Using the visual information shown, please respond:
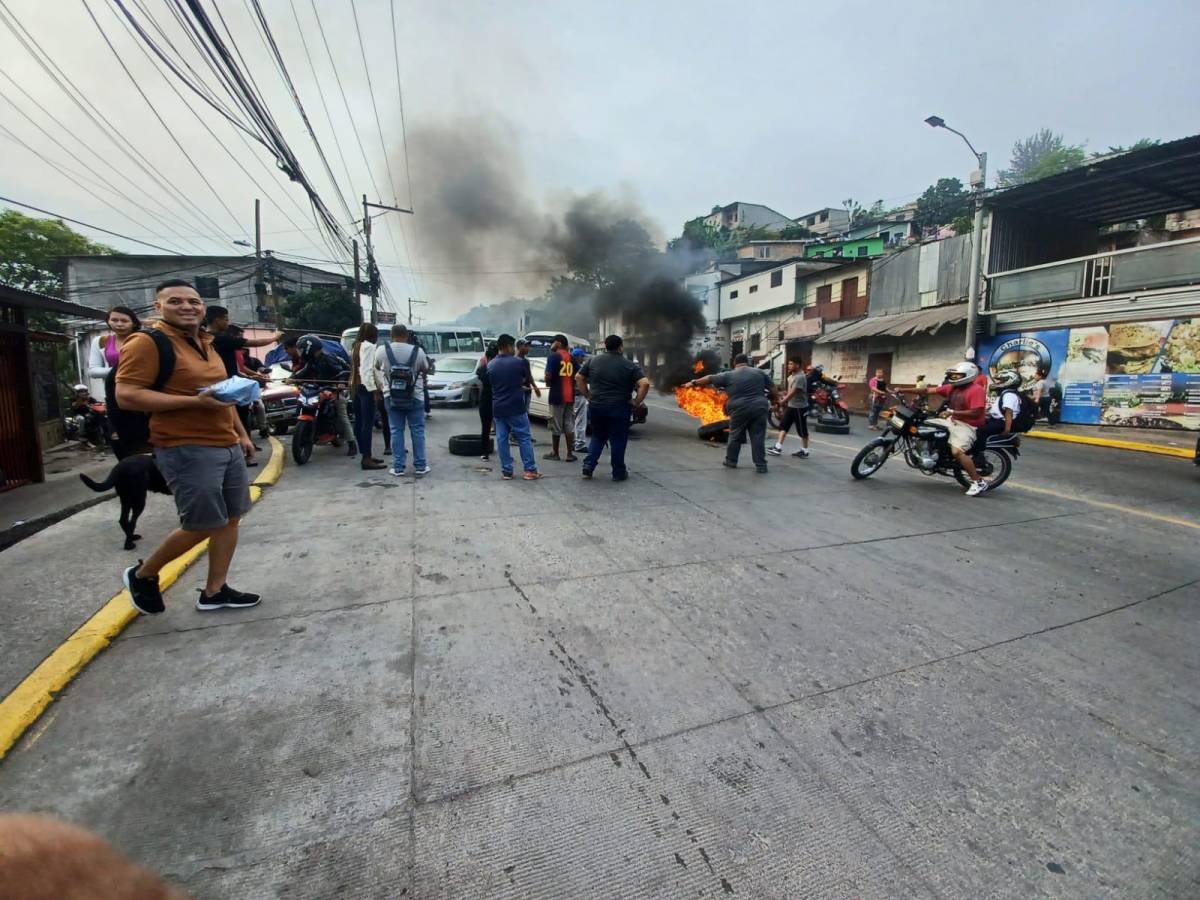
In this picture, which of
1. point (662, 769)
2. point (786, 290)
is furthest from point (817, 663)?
point (786, 290)

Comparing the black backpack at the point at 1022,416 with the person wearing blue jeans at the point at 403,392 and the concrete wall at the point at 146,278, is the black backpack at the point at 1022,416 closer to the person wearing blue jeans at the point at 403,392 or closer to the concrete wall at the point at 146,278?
the person wearing blue jeans at the point at 403,392

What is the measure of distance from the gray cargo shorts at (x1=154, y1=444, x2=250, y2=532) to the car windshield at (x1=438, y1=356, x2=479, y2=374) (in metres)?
11.3

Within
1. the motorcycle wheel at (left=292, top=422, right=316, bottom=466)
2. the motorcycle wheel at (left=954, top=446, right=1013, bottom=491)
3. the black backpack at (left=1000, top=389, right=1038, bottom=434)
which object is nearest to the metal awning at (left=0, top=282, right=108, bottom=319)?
the motorcycle wheel at (left=292, top=422, right=316, bottom=466)

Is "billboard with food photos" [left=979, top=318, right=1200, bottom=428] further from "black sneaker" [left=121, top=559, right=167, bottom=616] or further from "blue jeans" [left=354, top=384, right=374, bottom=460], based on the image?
"black sneaker" [left=121, top=559, right=167, bottom=616]

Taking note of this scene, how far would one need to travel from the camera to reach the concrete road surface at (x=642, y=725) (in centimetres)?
162

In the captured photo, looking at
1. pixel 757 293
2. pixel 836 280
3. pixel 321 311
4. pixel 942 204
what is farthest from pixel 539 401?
pixel 942 204

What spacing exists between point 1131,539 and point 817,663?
3.98 meters

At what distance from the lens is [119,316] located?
156 inches

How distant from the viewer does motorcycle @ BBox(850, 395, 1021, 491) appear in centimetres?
639

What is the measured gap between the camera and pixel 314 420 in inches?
273

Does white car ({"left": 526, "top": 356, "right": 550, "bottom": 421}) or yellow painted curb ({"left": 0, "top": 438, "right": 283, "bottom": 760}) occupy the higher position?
white car ({"left": 526, "top": 356, "right": 550, "bottom": 421})

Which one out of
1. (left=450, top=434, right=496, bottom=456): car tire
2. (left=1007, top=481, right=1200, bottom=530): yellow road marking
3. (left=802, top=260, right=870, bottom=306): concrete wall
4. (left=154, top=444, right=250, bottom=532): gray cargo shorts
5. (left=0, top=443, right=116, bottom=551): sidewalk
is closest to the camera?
(left=154, top=444, right=250, bottom=532): gray cargo shorts

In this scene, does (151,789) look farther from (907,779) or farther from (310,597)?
(907,779)

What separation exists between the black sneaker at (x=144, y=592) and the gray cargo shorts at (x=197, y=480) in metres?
0.35
